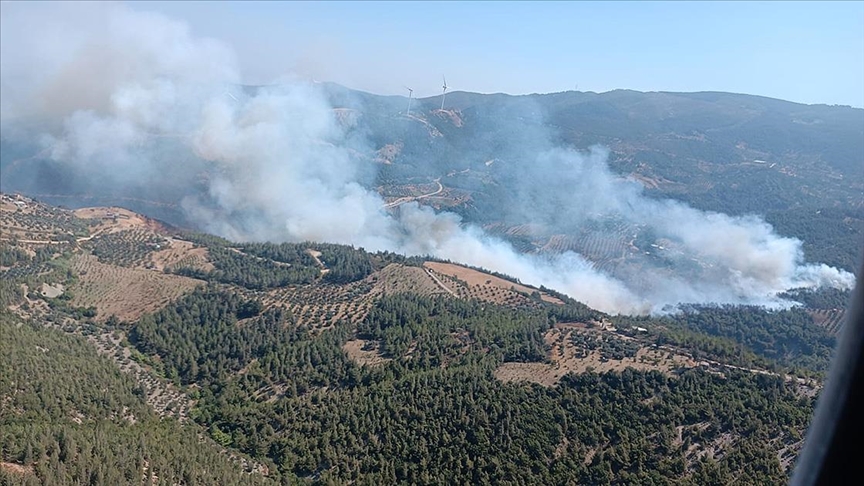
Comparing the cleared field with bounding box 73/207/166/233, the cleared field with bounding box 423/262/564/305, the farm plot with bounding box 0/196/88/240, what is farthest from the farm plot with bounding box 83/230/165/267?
the cleared field with bounding box 423/262/564/305

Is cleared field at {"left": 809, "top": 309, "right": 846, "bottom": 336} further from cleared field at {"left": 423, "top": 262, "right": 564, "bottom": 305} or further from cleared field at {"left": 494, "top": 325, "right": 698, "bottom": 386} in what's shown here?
cleared field at {"left": 494, "top": 325, "right": 698, "bottom": 386}

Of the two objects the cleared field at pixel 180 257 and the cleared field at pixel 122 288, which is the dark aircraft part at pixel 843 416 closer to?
the cleared field at pixel 122 288

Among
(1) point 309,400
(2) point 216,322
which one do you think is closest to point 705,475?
(1) point 309,400

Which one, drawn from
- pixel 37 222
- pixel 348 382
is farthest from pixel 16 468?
pixel 37 222

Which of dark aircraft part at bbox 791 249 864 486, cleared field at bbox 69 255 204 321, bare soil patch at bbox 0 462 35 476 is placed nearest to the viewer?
dark aircraft part at bbox 791 249 864 486

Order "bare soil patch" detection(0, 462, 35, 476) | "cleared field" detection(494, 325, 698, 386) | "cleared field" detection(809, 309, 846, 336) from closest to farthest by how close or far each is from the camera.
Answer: "bare soil patch" detection(0, 462, 35, 476)
"cleared field" detection(494, 325, 698, 386)
"cleared field" detection(809, 309, 846, 336)

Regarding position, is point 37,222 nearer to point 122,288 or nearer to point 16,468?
point 122,288
